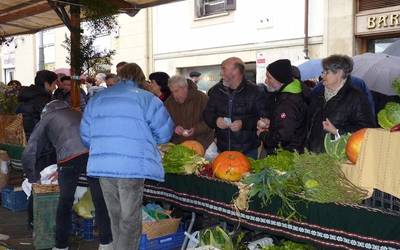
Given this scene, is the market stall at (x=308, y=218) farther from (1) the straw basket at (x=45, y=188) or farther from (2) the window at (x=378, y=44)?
(2) the window at (x=378, y=44)

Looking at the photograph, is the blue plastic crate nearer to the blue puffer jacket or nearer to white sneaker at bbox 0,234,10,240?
white sneaker at bbox 0,234,10,240

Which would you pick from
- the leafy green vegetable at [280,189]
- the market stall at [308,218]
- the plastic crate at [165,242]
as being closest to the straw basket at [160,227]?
the plastic crate at [165,242]

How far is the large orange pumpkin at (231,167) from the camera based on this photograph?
377 cm

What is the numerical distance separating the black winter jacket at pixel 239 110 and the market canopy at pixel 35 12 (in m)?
2.03

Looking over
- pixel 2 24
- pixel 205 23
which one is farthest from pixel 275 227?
pixel 205 23

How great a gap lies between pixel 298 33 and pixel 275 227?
409 inches

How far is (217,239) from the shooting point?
13.1 ft

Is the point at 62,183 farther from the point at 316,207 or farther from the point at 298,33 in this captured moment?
the point at 298,33

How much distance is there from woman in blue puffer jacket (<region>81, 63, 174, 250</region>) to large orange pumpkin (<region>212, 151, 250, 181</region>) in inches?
17.7

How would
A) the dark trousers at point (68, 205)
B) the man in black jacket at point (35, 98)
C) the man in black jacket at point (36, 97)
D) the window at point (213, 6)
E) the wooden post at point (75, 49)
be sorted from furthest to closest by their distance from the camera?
the window at point (213, 6) < the man in black jacket at point (35, 98) < the man in black jacket at point (36, 97) < the wooden post at point (75, 49) < the dark trousers at point (68, 205)

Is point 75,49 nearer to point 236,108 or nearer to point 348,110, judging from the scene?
point 236,108

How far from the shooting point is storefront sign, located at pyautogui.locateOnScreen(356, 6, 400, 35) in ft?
36.5

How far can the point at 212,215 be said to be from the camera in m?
3.92

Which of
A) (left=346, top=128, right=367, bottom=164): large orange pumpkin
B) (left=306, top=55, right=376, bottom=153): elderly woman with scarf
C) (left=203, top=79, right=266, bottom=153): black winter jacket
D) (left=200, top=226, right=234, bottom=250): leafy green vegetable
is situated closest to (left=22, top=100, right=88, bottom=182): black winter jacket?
(left=203, top=79, right=266, bottom=153): black winter jacket
